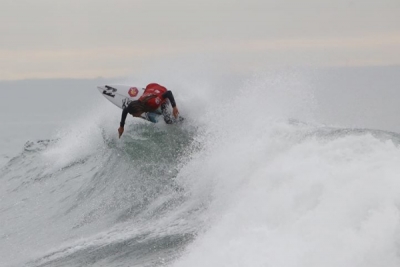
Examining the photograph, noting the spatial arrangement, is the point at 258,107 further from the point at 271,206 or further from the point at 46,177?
the point at 271,206

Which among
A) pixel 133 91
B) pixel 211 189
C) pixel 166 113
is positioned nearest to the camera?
pixel 211 189

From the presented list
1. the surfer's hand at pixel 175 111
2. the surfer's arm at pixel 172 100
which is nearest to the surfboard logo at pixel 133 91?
the surfer's arm at pixel 172 100

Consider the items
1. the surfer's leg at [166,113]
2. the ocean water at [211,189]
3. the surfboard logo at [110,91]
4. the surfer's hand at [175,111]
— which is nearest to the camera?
the ocean water at [211,189]

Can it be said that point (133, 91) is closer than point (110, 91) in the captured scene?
Yes

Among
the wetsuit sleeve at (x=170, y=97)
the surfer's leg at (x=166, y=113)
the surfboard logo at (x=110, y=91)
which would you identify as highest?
the wetsuit sleeve at (x=170, y=97)

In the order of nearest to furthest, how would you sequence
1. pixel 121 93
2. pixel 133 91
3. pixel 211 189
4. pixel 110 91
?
pixel 211 189, pixel 133 91, pixel 121 93, pixel 110 91

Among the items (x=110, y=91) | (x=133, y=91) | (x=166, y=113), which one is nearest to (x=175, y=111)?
(x=166, y=113)

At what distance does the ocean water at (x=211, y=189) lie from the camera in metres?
6.36

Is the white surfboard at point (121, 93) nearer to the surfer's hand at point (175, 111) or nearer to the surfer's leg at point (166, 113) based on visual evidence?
the surfer's leg at point (166, 113)

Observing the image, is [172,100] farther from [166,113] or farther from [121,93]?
[121,93]

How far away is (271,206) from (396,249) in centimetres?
201

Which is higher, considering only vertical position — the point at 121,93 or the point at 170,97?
the point at 170,97

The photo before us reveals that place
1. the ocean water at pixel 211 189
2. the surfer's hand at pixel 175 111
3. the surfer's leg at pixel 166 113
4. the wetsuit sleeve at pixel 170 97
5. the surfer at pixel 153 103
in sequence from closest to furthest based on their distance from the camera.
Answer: the ocean water at pixel 211 189, the wetsuit sleeve at pixel 170 97, the surfer's hand at pixel 175 111, the surfer at pixel 153 103, the surfer's leg at pixel 166 113

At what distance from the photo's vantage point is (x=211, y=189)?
35.3 ft
